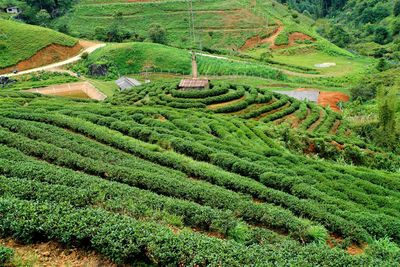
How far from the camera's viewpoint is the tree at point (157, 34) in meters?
93.4

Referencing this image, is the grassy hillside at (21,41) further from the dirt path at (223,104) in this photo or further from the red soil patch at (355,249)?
the red soil patch at (355,249)

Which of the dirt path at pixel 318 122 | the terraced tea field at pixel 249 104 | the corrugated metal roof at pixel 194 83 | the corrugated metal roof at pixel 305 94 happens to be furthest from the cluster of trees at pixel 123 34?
the dirt path at pixel 318 122

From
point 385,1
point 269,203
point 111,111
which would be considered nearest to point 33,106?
point 111,111

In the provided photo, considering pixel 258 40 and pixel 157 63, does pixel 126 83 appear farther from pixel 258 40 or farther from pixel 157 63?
pixel 258 40

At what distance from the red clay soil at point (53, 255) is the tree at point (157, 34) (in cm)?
8607

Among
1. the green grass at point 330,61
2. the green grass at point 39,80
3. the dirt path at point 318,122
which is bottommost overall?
the green grass at point 330,61

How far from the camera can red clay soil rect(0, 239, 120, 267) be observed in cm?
1156

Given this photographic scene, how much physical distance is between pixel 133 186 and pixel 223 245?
8827 mm

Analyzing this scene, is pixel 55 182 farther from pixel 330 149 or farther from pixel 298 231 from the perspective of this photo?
pixel 330 149

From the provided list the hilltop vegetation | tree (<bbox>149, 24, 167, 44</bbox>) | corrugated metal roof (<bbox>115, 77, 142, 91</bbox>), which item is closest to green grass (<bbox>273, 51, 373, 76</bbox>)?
the hilltop vegetation

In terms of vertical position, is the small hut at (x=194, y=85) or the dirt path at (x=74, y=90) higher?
the small hut at (x=194, y=85)

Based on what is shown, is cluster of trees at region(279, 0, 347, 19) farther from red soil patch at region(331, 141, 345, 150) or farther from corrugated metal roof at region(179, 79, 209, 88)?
red soil patch at region(331, 141, 345, 150)

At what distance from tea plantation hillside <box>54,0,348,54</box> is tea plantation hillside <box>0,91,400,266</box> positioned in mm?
70824

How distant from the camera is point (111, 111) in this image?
36.2 m
